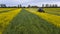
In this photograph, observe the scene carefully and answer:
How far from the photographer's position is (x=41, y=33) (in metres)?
12.0

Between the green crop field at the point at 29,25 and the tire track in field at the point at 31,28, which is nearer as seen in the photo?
the tire track in field at the point at 31,28

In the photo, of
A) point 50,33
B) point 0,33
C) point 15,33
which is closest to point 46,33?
point 50,33

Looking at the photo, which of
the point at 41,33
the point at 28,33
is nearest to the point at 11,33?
the point at 28,33

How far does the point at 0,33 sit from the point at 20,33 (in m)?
1.25

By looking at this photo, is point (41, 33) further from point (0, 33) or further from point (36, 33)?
point (0, 33)

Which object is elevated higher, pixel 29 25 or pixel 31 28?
pixel 31 28

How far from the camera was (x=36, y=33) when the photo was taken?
1209 centimetres

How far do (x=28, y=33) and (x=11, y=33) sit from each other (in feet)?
3.37

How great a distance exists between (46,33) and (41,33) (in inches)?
12.1

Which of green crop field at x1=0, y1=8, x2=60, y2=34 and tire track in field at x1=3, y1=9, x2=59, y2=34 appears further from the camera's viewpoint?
→ green crop field at x1=0, y1=8, x2=60, y2=34

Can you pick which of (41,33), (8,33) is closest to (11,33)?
(8,33)

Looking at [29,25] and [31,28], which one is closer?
[31,28]

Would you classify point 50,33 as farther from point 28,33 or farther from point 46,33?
point 28,33

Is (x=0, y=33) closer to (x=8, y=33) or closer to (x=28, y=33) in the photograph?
(x=8, y=33)
